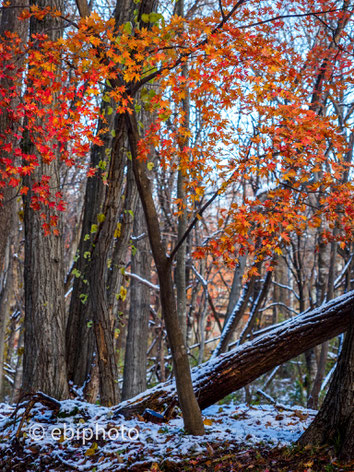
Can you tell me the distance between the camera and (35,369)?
17.2 feet

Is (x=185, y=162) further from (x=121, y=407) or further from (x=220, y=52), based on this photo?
(x=121, y=407)

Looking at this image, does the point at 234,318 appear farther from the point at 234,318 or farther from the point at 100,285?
the point at 100,285

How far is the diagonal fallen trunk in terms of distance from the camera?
4.33m

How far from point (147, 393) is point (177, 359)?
124 centimetres

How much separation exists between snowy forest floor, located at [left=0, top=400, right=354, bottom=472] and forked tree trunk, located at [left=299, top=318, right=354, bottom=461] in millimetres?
108

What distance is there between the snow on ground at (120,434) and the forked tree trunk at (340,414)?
0.54 m

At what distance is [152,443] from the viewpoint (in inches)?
168

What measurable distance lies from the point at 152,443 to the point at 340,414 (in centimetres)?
181

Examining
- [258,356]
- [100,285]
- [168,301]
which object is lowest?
[258,356]

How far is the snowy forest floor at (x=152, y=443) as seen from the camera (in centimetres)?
362

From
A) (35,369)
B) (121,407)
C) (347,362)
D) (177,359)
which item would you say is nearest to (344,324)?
(347,362)

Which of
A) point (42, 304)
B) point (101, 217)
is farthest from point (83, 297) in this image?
point (101, 217)

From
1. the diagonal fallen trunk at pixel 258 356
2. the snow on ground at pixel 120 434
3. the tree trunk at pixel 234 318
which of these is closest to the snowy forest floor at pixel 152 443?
the snow on ground at pixel 120 434

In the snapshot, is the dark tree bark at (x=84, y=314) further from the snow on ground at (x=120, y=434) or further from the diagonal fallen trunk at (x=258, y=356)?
the diagonal fallen trunk at (x=258, y=356)
